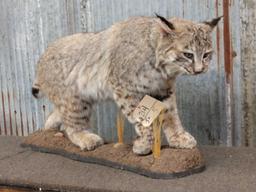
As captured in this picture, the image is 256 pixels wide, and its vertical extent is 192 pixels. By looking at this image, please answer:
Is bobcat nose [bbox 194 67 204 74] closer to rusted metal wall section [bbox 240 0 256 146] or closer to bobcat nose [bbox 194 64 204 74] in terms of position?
bobcat nose [bbox 194 64 204 74]

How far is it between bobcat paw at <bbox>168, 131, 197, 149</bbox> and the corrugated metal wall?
557mm

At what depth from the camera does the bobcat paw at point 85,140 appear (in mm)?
2840

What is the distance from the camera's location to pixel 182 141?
2.62m

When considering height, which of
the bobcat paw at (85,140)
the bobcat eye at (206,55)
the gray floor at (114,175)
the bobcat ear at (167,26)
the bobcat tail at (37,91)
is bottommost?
the gray floor at (114,175)

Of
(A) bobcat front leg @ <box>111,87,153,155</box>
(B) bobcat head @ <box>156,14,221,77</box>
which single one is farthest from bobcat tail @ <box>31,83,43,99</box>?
(B) bobcat head @ <box>156,14,221,77</box>

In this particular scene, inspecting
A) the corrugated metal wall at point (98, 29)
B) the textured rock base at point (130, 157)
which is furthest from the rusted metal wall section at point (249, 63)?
the textured rock base at point (130, 157)

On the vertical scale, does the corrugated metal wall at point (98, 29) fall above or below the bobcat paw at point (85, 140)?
above

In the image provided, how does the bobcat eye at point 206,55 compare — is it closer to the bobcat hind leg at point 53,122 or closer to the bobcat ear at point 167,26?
the bobcat ear at point 167,26

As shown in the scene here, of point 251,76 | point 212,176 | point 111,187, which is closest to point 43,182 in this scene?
point 111,187

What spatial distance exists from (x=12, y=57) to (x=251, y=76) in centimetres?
151

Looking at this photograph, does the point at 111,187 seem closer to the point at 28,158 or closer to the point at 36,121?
the point at 28,158

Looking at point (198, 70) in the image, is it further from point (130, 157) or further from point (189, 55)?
point (130, 157)

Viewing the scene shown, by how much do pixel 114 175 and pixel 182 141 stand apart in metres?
0.37

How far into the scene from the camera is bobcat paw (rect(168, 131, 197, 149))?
261 centimetres
